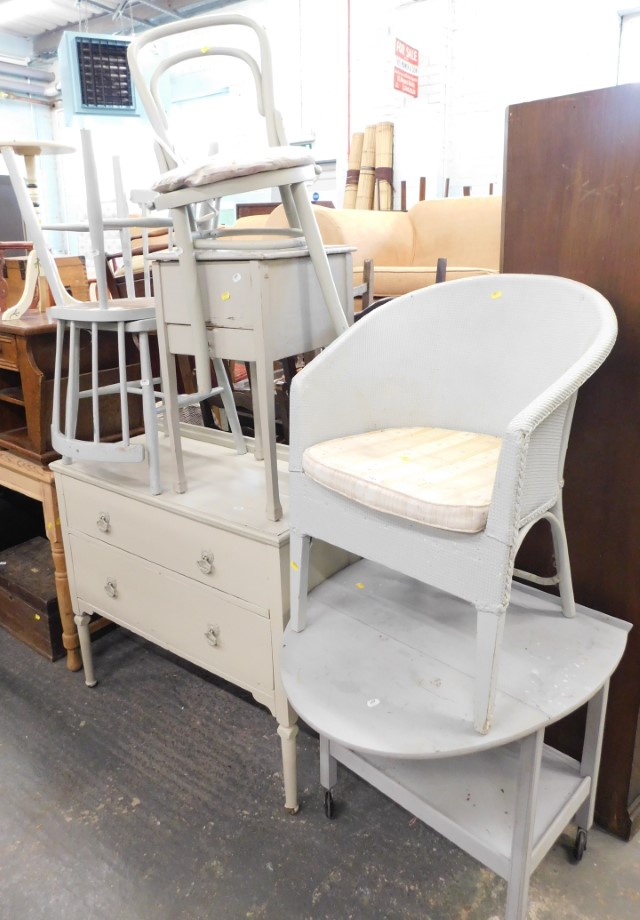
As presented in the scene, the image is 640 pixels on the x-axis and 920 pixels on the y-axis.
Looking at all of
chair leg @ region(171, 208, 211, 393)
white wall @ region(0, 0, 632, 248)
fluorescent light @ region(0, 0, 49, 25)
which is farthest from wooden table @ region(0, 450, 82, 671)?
fluorescent light @ region(0, 0, 49, 25)

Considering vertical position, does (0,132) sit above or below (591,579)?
above

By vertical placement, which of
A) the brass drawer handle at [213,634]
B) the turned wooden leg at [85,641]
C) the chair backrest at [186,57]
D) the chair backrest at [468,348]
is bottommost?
the turned wooden leg at [85,641]

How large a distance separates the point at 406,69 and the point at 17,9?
427 centimetres

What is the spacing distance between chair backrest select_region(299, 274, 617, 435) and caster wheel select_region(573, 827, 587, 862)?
83cm

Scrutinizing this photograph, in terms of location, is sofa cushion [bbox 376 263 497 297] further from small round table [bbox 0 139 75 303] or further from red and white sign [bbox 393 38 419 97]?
red and white sign [bbox 393 38 419 97]

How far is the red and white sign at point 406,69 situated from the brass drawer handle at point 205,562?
4.35 meters

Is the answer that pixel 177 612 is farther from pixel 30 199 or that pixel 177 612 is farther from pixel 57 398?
pixel 30 199

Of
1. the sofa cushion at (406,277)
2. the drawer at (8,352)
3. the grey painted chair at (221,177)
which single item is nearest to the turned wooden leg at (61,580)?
the drawer at (8,352)

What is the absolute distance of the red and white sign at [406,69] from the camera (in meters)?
4.63

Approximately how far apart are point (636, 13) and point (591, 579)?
449 centimetres

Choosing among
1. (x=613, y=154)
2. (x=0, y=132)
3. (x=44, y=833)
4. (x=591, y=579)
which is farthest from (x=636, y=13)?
(x=0, y=132)

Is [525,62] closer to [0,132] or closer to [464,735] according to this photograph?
[464,735]

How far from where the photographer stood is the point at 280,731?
55.4 inches

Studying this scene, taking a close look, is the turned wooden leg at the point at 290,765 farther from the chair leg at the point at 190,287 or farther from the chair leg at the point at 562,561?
the chair leg at the point at 190,287
